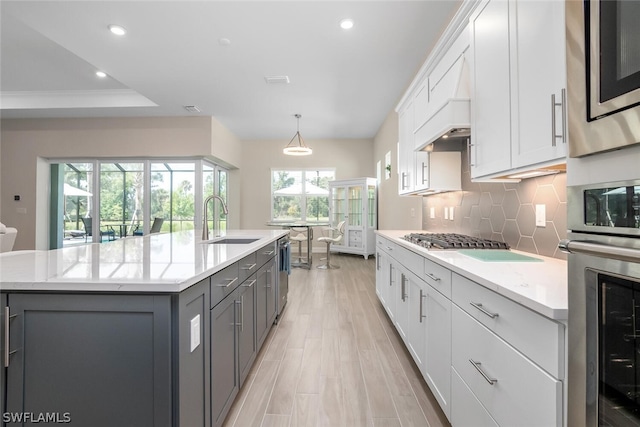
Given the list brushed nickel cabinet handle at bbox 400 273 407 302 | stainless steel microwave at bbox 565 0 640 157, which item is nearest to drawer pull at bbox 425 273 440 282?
brushed nickel cabinet handle at bbox 400 273 407 302

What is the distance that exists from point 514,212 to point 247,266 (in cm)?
172

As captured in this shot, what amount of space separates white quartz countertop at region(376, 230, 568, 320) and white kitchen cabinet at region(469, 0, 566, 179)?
444 mm

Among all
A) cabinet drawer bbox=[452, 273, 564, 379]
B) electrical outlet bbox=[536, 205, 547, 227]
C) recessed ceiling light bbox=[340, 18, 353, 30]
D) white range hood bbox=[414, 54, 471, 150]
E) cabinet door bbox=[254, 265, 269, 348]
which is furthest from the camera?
recessed ceiling light bbox=[340, 18, 353, 30]

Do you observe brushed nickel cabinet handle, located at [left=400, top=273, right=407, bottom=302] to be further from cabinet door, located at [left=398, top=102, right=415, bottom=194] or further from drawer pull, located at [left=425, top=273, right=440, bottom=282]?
cabinet door, located at [left=398, top=102, right=415, bottom=194]

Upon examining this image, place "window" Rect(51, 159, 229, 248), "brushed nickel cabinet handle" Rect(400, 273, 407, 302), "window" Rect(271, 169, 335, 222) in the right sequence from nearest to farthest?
"brushed nickel cabinet handle" Rect(400, 273, 407, 302) → "window" Rect(51, 159, 229, 248) → "window" Rect(271, 169, 335, 222)

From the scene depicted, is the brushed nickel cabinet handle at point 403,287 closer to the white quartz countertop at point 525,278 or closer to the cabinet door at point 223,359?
the white quartz countertop at point 525,278

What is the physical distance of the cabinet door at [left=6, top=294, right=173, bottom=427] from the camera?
102 cm

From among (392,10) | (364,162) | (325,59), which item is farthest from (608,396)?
(364,162)

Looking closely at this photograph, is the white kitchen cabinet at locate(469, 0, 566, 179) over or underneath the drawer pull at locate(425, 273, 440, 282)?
over

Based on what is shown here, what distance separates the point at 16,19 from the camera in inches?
120

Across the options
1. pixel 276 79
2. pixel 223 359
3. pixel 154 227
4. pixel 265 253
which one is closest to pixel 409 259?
pixel 265 253

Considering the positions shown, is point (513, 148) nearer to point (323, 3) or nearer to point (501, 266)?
point (501, 266)

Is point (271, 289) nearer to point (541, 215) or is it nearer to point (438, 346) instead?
point (438, 346)

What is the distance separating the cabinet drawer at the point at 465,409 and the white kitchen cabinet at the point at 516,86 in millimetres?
995
